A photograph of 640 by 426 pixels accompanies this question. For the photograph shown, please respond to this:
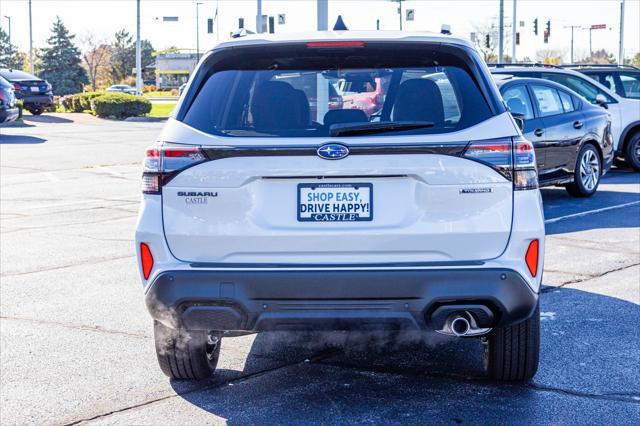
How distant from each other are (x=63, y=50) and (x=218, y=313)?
96.3m

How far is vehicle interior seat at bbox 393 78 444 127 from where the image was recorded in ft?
15.2

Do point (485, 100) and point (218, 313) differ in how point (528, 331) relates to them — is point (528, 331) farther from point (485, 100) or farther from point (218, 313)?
point (218, 313)

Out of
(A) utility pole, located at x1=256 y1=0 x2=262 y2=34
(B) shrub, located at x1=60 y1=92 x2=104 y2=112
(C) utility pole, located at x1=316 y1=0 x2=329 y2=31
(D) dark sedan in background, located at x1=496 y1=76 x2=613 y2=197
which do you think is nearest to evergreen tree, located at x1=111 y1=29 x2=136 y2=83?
(B) shrub, located at x1=60 y1=92 x2=104 y2=112

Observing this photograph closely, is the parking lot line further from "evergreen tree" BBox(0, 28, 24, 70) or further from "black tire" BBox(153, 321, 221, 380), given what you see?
"evergreen tree" BBox(0, 28, 24, 70)

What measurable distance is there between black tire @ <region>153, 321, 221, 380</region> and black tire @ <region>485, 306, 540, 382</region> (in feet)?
4.65

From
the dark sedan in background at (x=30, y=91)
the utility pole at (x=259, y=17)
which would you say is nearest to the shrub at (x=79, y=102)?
the dark sedan in background at (x=30, y=91)

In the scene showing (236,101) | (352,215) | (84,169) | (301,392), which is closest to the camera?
(352,215)

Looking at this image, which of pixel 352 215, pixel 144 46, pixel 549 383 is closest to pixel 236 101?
pixel 352 215

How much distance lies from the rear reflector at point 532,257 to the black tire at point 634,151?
14.1 meters

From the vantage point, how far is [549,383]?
527cm

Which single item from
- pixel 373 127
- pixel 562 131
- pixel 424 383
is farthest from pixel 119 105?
pixel 373 127

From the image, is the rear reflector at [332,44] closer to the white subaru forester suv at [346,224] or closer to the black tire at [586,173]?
the white subaru forester suv at [346,224]

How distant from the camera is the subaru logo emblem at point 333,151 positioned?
4418 millimetres

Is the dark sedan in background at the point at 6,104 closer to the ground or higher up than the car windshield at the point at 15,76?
closer to the ground
